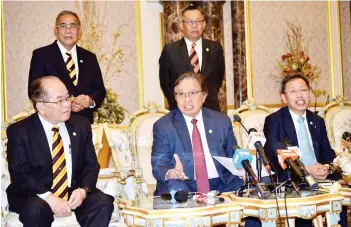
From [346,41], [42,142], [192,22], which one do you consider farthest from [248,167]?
[346,41]

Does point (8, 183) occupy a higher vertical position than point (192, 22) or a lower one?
lower

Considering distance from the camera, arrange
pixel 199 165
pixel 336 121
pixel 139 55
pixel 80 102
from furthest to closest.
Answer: pixel 139 55
pixel 336 121
pixel 80 102
pixel 199 165

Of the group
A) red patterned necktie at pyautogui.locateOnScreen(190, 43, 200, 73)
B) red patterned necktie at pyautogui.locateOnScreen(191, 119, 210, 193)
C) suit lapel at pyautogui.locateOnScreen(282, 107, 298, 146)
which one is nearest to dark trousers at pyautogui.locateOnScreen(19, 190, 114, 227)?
red patterned necktie at pyautogui.locateOnScreen(191, 119, 210, 193)

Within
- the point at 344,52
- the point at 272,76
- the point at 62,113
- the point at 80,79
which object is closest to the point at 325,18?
the point at 344,52

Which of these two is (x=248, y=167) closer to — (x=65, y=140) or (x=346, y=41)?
(x=65, y=140)

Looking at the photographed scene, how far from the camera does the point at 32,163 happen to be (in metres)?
4.03

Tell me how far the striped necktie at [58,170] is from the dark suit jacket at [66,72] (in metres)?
1.05

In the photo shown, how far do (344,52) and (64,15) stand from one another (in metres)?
5.12

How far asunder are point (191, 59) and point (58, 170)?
73.0 inches

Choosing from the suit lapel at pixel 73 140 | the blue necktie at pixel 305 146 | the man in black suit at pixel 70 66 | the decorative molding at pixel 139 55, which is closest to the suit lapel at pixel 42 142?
the suit lapel at pixel 73 140

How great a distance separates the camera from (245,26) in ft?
26.7

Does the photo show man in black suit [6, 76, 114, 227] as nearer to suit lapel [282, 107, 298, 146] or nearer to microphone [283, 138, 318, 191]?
microphone [283, 138, 318, 191]

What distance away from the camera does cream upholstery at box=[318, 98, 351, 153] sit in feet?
19.3

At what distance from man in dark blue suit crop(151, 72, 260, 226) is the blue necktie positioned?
752mm
